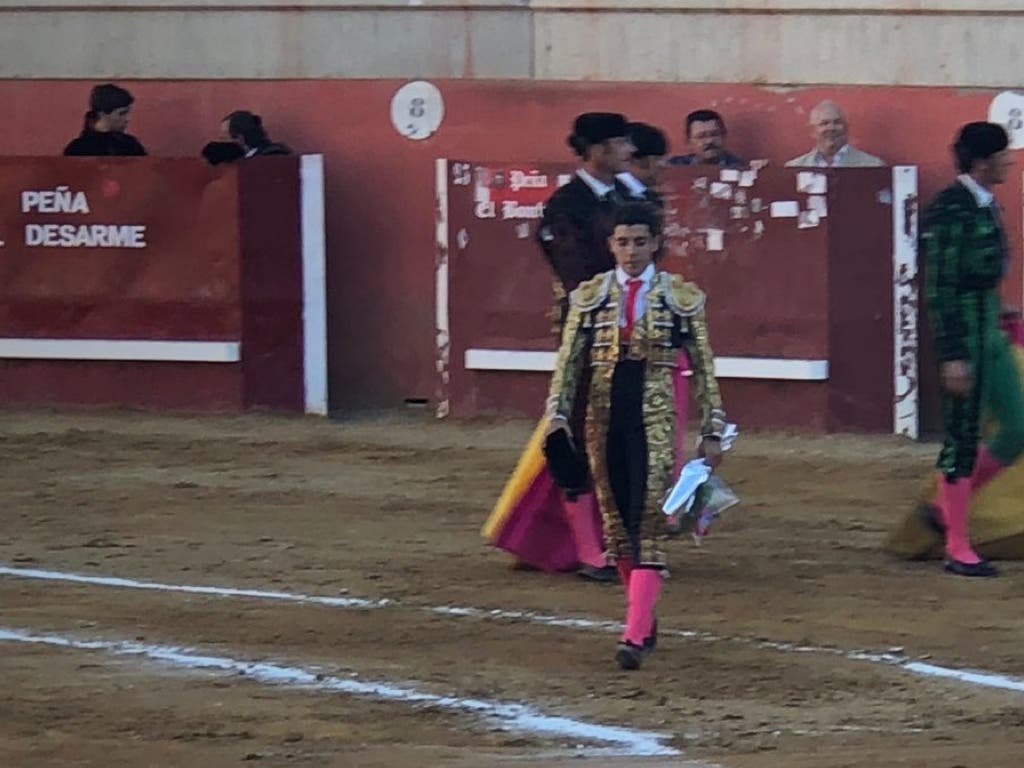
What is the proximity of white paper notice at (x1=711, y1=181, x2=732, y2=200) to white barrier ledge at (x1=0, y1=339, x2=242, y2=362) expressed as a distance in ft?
8.78

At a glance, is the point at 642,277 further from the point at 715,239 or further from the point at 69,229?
the point at 69,229

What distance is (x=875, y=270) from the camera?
1198 centimetres

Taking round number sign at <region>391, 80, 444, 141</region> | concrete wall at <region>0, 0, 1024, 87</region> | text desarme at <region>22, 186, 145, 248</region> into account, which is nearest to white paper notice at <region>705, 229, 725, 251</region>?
concrete wall at <region>0, 0, 1024, 87</region>

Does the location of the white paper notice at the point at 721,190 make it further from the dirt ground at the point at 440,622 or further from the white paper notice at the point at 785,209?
the dirt ground at the point at 440,622

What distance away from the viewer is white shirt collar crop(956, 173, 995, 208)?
8.31 m

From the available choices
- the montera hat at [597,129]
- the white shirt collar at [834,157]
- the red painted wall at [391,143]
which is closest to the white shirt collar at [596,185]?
the montera hat at [597,129]

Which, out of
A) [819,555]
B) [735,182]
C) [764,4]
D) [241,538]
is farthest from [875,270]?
[241,538]

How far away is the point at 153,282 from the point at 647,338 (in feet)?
20.4

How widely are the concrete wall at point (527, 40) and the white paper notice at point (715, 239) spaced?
1.22 meters

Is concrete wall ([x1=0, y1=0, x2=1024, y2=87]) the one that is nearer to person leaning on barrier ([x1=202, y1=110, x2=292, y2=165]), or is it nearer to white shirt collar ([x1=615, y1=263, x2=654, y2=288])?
person leaning on barrier ([x1=202, y1=110, x2=292, y2=165])

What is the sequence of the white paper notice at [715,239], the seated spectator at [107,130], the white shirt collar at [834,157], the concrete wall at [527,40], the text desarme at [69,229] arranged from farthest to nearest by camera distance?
the text desarme at [69,229]
the seated spectator at [107,130]
the concrete wall at [527,40]
the white paper notice at [715,239]
the white shirt collar at [834,157]

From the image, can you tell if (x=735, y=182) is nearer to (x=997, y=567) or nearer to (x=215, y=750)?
(x=997, y=567)

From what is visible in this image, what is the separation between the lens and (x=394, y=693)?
6770mm

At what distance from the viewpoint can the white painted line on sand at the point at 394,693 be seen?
20.4 ft
